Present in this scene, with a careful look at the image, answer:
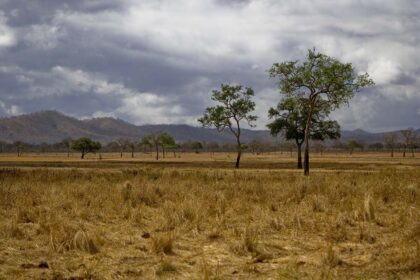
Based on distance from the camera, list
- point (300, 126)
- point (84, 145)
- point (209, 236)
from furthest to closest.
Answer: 1. point (84, 145)
2. point (300, 126)
3. point (209, 236)

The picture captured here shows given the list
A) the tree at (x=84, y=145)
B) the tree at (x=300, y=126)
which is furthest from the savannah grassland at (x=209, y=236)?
the tree at (x=84, y=145)

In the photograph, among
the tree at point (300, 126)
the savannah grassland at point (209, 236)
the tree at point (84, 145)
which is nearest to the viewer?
the savannah grassland at point (209, 236)

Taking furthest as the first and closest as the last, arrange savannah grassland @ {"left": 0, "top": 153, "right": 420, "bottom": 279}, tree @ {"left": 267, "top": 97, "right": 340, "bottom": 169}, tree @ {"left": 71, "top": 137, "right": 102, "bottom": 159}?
tree @ {"left": 71, "top": 137, "right": 102, "bottom": 159} < tree @ {"left": 267, "top": 97, "right": 340, "bottom": 169} < savannah grassland @ {"left": 0, "top": 153, "right": 420, "bottom": 279}

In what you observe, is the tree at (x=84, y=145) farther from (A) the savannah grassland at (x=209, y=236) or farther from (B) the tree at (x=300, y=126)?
(A) the savannah grassland at (x=209, y=236)

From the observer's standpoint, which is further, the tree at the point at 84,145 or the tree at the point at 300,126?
the tree at the point at 84,145

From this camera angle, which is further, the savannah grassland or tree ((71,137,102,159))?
tree ((71,137,102,159))

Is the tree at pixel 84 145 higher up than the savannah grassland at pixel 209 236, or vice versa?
the tree at pixel 84 145

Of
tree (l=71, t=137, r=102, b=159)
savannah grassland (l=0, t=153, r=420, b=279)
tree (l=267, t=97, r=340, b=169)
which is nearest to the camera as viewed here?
savannah grassland (l=0, t=153, r=420, b=279)

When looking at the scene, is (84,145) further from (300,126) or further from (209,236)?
(209,236)

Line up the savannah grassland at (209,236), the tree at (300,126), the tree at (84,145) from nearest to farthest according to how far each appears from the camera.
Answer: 1. the savannah grassland at (209,236)
2. the tree at (300,126)
3. the tree at (84,145)

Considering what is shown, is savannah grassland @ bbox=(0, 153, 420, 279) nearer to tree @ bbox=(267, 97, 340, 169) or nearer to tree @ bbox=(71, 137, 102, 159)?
tree @ bbox=(267, 97, 340, 169)

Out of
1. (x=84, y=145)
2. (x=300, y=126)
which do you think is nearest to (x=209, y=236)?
(x=300, y=126)

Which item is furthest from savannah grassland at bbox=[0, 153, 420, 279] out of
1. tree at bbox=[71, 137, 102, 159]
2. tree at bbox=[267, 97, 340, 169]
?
tree at bbox=[71, 137, 102, 159]

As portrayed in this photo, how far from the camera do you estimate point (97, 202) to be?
56.5 ft
